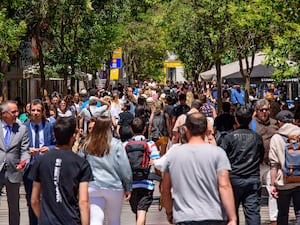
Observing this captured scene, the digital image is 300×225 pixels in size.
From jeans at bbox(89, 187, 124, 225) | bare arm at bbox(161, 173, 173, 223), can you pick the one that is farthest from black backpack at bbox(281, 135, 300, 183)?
bare arm at bbox(161, 173, 173, 223)

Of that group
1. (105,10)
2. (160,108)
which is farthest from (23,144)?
(105,10)

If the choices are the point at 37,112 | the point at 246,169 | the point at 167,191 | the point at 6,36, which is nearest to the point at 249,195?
the point at 246,169

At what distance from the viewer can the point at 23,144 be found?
10.8 meters

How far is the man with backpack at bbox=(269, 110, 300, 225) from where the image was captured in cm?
1008

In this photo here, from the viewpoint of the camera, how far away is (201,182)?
707 cm

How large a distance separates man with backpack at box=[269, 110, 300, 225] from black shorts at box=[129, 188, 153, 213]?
1512mm

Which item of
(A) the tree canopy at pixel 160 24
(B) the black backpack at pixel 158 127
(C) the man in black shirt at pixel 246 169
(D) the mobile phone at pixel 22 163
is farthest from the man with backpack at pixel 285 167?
(B) the black backpack at pixel 158 127

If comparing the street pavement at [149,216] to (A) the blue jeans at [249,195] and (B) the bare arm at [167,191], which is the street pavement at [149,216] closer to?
(A) the blue jeans at [249,195]

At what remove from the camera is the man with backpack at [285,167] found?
10.1 m

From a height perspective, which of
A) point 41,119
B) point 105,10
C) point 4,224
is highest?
point 105,10

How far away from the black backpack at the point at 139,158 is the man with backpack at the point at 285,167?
1536 mm

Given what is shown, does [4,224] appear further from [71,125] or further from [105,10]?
[105,10]

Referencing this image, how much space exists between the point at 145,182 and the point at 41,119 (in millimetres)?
1575

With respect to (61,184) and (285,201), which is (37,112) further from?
(61,184)
